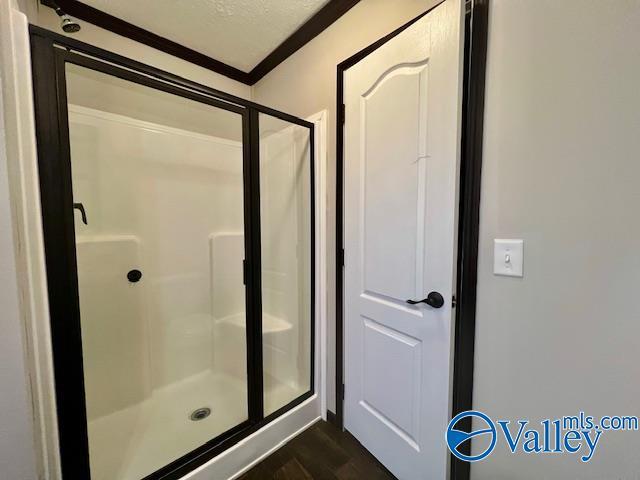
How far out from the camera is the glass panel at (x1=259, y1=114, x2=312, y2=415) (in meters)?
1.65

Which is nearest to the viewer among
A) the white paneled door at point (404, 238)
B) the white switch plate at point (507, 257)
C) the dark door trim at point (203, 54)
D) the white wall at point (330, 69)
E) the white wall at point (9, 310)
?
the white wall at point (9, 310)

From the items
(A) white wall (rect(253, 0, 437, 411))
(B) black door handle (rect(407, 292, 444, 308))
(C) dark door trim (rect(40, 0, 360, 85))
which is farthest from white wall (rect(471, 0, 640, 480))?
(C) dark door trim (rect(40, 0, 360, 85))

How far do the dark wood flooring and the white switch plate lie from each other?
3.66 feet

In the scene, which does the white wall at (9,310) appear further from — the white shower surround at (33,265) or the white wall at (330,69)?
the white wall at (330,69)

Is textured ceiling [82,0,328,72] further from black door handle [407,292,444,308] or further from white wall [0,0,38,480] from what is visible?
black door handle [407,292,444,308]

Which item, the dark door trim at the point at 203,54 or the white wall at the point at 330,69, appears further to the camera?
the dark door trim at the point at 203,54

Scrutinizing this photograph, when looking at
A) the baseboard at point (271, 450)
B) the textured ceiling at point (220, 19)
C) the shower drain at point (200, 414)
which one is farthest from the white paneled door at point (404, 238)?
the shower drain at point (200, 414)

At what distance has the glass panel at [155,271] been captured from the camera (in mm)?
1445

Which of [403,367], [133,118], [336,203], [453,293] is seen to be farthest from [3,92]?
[403,367]

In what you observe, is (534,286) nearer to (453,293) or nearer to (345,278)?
(453,293)

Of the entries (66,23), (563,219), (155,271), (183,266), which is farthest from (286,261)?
(66,23)

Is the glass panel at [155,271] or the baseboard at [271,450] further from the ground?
the glass panel at [155,271]

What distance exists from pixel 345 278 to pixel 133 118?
1.66m

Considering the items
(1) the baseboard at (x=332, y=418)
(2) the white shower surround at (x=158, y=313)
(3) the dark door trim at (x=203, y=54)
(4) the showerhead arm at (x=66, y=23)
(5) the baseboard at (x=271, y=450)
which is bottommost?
(5) the baseboard at (x=271, y=450)
